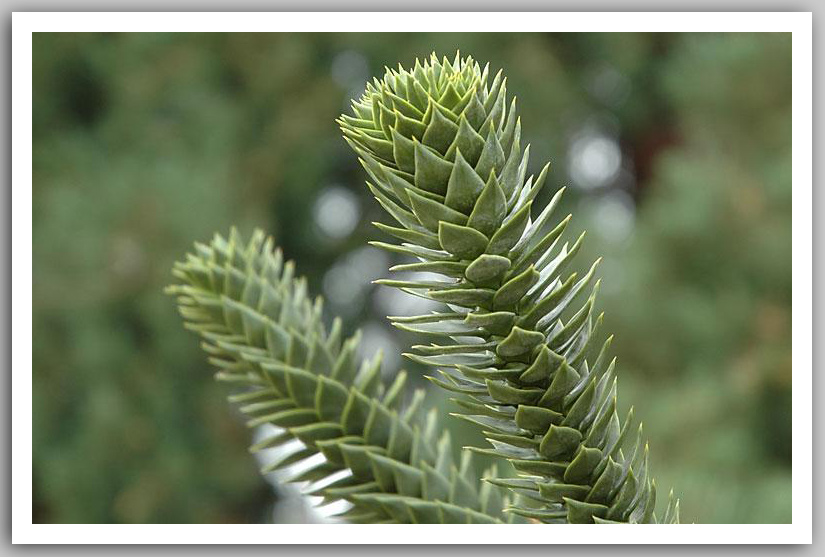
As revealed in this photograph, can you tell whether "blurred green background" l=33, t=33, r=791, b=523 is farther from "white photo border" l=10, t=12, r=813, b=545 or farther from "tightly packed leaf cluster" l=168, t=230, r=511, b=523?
"tightly packed leaf cluster" l=168, t=230, r=511, b=523

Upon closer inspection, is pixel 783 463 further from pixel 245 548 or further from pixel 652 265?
pixel 245 548

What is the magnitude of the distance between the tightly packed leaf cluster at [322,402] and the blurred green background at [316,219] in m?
1.67

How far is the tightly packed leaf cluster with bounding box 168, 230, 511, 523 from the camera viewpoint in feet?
1.55

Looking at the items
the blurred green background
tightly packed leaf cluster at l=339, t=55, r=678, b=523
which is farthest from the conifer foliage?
the blurred green background

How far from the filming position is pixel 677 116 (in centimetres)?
347

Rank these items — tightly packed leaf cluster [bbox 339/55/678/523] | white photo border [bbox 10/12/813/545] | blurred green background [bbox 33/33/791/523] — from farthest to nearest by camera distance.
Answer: blurred green background [bbox 33/33/791/523] < white photo border [bbox 10/12/813/545] < tightly packed leaf cluster [bbox 339/55/678/523]

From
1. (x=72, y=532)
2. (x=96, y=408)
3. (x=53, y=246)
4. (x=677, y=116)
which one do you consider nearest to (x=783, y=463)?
(x=677, y=116)

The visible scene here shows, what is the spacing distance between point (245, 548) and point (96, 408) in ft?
7.32

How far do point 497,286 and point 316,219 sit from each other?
3.11 metres

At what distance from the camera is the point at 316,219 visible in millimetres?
3475

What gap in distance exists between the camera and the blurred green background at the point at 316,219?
2496 mm

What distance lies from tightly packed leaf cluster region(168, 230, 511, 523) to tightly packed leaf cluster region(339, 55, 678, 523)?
0.21ft

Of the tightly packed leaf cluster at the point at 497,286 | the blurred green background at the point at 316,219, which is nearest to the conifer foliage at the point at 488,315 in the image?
the tightly packed leaf cluster at the point at 497,286

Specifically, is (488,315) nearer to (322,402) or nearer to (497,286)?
(497,286)
